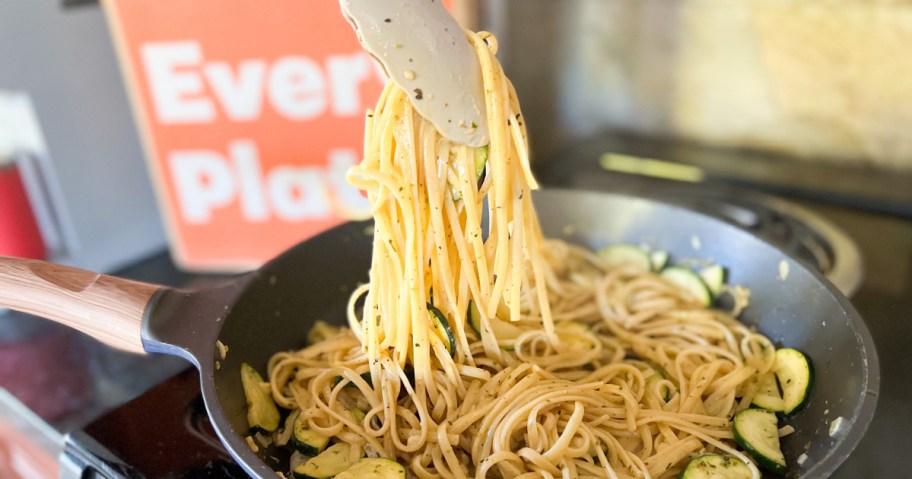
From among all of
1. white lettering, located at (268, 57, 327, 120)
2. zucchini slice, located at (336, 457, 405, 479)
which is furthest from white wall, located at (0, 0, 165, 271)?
zucchini slice, located at (336, 457, 405, 479)

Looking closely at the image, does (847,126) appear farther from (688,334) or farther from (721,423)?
(721,423)

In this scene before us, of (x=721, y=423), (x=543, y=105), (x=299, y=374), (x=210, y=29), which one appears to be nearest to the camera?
(x=721, y=423)

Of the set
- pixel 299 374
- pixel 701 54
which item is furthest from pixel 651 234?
pixel 701 54

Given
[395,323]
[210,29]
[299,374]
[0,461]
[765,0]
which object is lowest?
[0,461]

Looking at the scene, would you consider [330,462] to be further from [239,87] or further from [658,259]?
[239,87]

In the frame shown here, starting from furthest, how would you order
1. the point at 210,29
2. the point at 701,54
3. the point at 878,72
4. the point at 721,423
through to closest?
1. the point at 701,54
2. the point at 878,72
3. the point at 210,29
4. the point at 721,423

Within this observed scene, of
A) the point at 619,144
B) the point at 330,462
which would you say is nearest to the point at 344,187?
the point at 330,462

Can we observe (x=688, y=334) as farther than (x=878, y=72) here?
No

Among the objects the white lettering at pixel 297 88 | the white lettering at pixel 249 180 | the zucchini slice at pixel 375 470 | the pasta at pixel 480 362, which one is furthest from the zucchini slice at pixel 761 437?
the white lettering at pixel 249 180

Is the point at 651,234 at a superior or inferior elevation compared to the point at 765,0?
inferior
